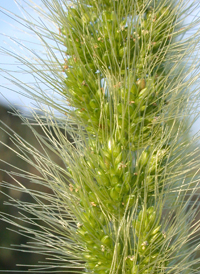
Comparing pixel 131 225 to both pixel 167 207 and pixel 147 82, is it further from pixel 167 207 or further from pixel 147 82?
pixel 147 82

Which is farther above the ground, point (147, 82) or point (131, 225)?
point (147, 82)

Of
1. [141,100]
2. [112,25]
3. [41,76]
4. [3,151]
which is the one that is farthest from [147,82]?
[3,151]

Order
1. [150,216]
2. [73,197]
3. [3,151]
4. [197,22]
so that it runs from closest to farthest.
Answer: [150,216] → [73,197] → [197,22] → [3,151]

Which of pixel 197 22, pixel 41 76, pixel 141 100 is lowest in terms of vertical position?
pixel 141 100

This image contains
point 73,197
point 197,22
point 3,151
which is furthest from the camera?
point 3,151

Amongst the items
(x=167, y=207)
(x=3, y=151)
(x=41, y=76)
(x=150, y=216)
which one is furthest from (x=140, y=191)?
(x=3, y=151)

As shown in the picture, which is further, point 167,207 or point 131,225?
point 167,207

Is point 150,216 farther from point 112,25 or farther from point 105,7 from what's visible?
point 105,7

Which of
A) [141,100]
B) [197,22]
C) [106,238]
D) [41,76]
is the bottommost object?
[106,238]

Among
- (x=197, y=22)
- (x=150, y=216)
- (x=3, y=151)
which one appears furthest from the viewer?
(x=3, y=151)

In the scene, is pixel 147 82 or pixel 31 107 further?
pixel 31 107
